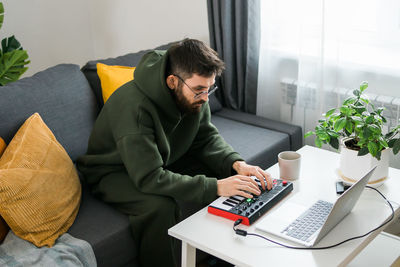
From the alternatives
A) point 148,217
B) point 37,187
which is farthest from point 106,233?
point 37,187

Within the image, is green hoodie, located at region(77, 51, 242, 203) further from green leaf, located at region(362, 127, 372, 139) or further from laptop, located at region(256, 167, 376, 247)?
green leaf, located at region(362, 127, 372, 139)

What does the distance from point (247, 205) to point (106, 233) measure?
21.0 inches

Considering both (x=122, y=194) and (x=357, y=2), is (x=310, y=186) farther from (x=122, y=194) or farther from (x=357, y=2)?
(x=357, y=2)

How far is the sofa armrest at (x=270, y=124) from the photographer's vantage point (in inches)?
106

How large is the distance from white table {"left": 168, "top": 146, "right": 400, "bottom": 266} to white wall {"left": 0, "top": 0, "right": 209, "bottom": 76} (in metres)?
1.61

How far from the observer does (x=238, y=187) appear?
1743 millimetres

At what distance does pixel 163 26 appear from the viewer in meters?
3.39

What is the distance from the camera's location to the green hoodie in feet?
5.96

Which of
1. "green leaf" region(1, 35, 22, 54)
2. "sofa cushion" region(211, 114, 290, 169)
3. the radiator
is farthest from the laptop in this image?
"green leaf" region(1, 35, 22, 54)

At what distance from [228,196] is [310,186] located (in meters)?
0.33

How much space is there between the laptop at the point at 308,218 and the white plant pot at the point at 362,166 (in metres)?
0.20

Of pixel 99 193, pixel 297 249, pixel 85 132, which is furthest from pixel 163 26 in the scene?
pixel 297 249

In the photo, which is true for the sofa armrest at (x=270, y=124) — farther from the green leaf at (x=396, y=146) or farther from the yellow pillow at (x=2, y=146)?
the yellow pillow at (x=2, y=146)

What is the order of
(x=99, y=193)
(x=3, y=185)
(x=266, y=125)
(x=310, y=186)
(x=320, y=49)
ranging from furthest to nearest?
(x=266, y=125)
(x=320, y=49)
(x=99, y=193)
(x=310, y=186)
(x=3, y=185)
